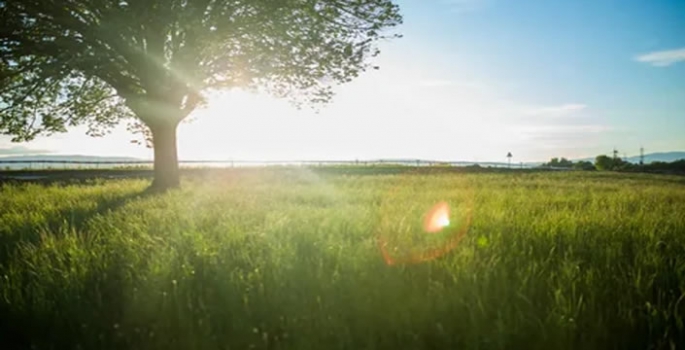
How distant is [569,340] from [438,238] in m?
2.38

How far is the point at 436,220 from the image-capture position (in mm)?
6414

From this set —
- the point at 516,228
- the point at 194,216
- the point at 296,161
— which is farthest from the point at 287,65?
the point at 296,161

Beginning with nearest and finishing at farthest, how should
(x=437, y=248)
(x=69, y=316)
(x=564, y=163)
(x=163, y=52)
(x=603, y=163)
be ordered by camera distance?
(x=69, y=316), (x=437, y=248), (x=163, y=52), (x=603, y=163), (x=564, y=163)

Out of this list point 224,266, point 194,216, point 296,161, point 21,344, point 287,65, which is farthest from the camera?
point 296,161

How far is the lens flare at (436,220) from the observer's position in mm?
5706

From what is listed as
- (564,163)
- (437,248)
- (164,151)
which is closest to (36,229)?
(437,248)

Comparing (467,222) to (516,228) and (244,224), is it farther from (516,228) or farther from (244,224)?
(244,224)

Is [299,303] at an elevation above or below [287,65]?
below

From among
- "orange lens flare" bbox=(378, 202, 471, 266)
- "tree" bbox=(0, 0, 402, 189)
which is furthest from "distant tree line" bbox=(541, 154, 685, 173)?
"orange lens flare" bbox=(378, 202, 471, 266)

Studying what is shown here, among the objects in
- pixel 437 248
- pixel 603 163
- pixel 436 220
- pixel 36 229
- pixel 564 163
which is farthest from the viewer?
pixel 564 163

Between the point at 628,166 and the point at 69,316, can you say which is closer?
the point at 69,316

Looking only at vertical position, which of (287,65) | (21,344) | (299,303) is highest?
(287,65)

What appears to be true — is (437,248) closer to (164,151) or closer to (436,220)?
(436,220)

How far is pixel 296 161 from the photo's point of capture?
5878 cm
